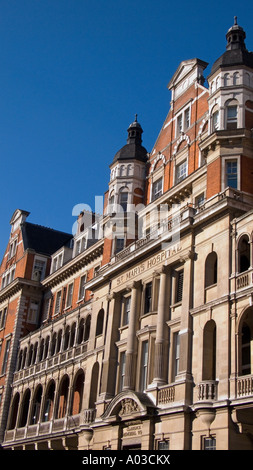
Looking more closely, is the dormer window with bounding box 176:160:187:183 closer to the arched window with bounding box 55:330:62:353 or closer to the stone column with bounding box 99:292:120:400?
the stone column with bounding box 99:292:120:400

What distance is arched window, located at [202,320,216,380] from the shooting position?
31141 millimetres

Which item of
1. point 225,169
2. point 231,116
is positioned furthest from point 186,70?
point 225,169

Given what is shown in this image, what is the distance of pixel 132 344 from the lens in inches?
1500

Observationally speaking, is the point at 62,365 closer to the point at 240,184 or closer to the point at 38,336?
the point at 38,336

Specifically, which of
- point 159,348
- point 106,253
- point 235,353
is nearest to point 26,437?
point 106,253

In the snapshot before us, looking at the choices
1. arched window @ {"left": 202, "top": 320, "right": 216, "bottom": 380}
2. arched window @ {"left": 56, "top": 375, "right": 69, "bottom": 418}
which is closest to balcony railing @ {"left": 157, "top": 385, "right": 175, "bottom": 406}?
arched window @ {"left": 202, "top": 320, "right": 216, "bottom": 380}

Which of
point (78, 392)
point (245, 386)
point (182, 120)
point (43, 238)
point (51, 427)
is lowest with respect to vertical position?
point (245, 386)

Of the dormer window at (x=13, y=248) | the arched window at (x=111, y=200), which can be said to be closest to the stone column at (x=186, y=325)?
the arched window at (x=111, y=200)

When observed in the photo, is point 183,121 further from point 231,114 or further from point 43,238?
point 43,238

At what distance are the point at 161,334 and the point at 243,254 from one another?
265 inches

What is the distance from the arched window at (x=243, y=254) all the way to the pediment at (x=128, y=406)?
8.90 metres

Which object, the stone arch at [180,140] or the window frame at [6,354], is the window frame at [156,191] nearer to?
the stone arch at [180,140]

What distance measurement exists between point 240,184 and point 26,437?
2890 centimetres

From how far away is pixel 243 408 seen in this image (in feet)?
90.0
